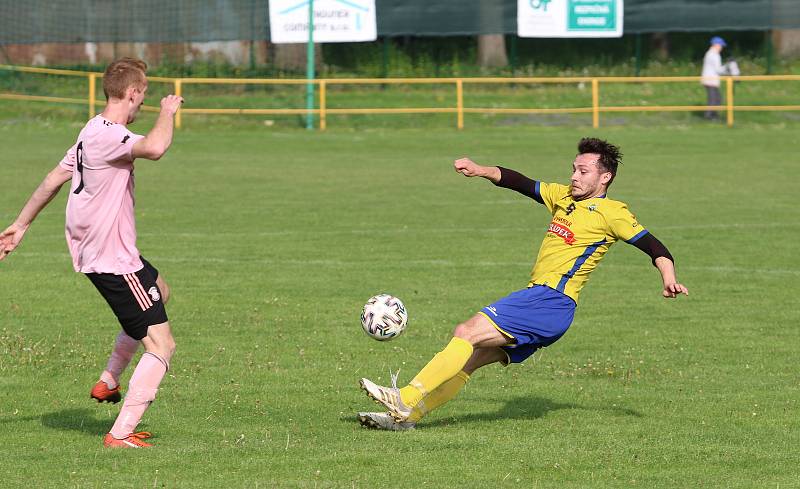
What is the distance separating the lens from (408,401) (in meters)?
8.60

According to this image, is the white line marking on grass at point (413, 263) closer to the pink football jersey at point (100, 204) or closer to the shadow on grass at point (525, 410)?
the shadow on grass at point (525, 410)

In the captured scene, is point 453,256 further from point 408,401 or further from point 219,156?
point 219,156

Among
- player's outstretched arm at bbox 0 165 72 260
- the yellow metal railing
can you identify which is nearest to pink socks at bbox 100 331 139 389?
player's outstretched arm at bbox 0 165 72 260

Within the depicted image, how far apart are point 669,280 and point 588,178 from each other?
3.11 feet

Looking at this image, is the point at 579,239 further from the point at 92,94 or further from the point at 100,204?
the point at 92,94

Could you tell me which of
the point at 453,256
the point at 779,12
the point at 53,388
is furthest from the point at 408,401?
the point at 779,12

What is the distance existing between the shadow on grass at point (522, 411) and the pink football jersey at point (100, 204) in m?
2.16

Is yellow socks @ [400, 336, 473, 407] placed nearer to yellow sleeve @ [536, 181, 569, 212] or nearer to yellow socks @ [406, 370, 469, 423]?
yellow socks @ [406, 370, 469, 423]

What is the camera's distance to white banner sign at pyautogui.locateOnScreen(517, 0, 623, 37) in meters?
37.4

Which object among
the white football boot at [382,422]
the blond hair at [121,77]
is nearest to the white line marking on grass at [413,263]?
the white football boot at [382,422]

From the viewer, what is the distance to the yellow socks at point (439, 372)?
859 centimetres

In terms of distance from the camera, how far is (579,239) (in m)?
8.94

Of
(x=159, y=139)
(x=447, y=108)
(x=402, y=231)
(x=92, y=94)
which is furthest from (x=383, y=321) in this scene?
(x=447, y=108)

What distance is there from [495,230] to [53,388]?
10.8 meters
